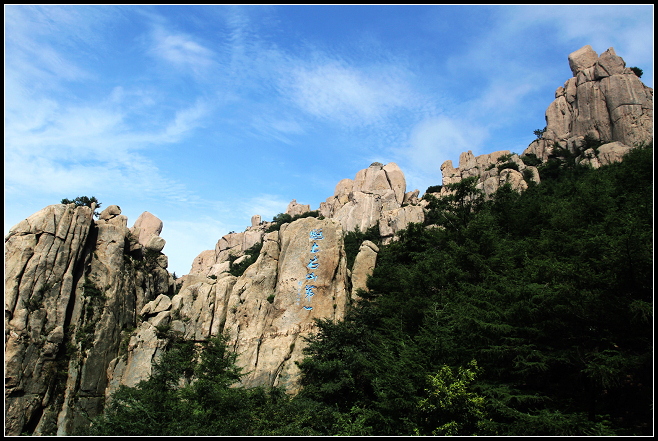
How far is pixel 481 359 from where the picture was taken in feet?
35.0

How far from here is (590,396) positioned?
29.7 ft

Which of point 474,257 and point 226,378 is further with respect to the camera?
point 474,257

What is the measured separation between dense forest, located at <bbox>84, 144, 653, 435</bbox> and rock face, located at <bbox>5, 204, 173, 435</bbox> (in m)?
5.14

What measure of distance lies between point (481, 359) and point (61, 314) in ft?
66.2

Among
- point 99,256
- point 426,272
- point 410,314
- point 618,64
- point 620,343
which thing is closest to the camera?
point 620,343

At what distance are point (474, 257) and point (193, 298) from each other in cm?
1489

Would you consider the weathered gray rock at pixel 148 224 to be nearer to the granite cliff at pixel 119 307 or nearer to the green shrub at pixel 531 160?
the granite cliff at pixel 119 307

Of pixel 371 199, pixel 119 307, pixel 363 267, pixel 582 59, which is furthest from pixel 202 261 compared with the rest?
pixel 582 59

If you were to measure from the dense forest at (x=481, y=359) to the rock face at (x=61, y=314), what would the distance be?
5.14 metres

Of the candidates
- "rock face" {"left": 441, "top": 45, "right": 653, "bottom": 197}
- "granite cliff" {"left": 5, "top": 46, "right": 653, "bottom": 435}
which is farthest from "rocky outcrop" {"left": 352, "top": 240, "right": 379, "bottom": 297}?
"rock face" {"left": 441, "top": 45, "right": 653, "bottom": 197}

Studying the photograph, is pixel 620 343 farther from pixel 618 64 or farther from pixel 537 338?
pixel 618 64

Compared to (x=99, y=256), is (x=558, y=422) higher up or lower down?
lower down

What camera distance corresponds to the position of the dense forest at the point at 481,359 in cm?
848

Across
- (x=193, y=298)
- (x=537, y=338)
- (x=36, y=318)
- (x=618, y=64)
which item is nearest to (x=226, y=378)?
(x=193, y=298)
